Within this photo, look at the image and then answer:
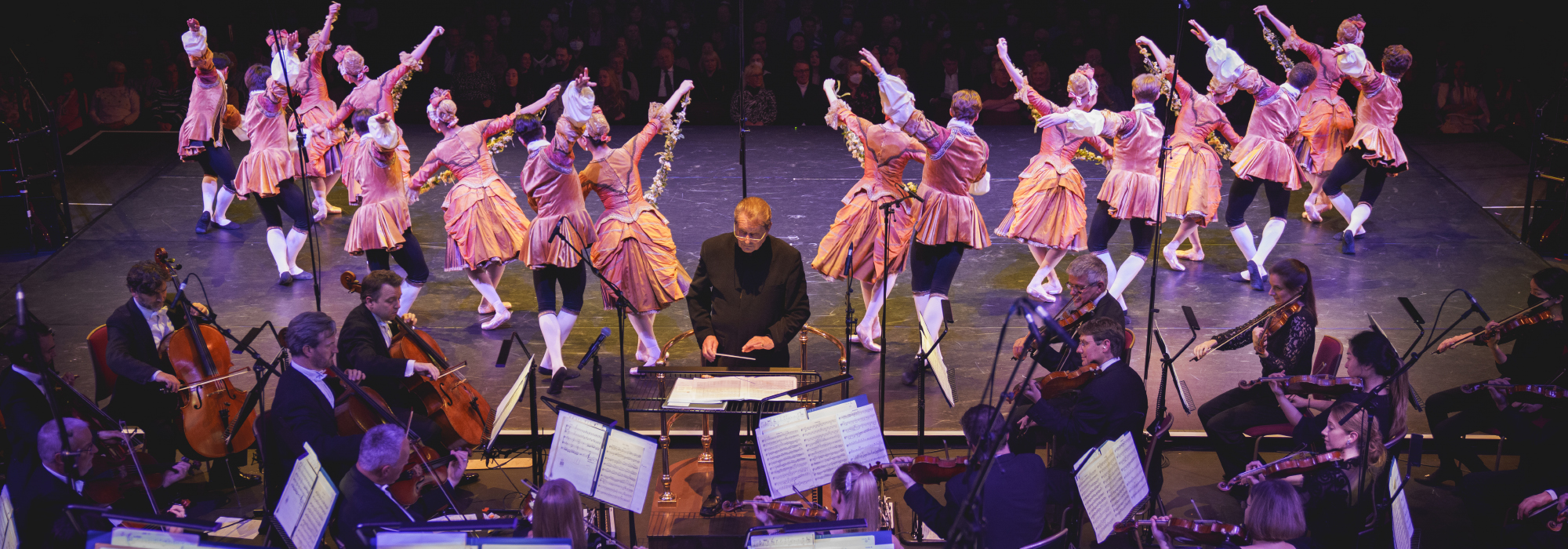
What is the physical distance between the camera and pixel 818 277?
25.2ft

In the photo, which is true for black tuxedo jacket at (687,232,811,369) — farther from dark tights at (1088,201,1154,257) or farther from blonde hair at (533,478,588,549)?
dark tights at (1088,201,1154,257)

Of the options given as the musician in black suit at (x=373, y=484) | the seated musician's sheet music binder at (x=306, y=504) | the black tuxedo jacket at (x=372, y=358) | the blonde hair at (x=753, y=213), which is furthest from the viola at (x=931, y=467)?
the black tuxedo jacket at (x=372, y=358)

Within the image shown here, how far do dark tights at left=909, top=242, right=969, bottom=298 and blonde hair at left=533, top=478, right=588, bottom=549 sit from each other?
118 inches

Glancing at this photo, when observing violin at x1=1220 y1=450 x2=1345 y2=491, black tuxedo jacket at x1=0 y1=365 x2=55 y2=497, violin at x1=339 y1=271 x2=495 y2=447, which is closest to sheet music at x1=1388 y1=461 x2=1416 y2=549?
violin at x1=1220 y1=450 x2=1345 y2=491

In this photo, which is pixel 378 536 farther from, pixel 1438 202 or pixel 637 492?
pixel 1438 202

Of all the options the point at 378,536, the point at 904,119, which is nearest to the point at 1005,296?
the point at 904,119

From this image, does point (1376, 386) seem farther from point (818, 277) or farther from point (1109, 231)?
point (818, 277)

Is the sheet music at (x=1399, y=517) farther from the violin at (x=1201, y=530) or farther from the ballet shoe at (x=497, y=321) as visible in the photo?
the ballet shoe at (x=497, y=321)

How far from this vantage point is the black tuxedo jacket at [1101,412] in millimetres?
4391

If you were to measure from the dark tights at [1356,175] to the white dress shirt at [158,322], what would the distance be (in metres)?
7.20

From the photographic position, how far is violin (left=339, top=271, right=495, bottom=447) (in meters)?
4.89

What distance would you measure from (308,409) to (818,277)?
12.9 ft

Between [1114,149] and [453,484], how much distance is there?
4.51 m

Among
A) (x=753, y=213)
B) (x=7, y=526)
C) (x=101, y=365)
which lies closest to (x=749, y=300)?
(x=753, y=213)
